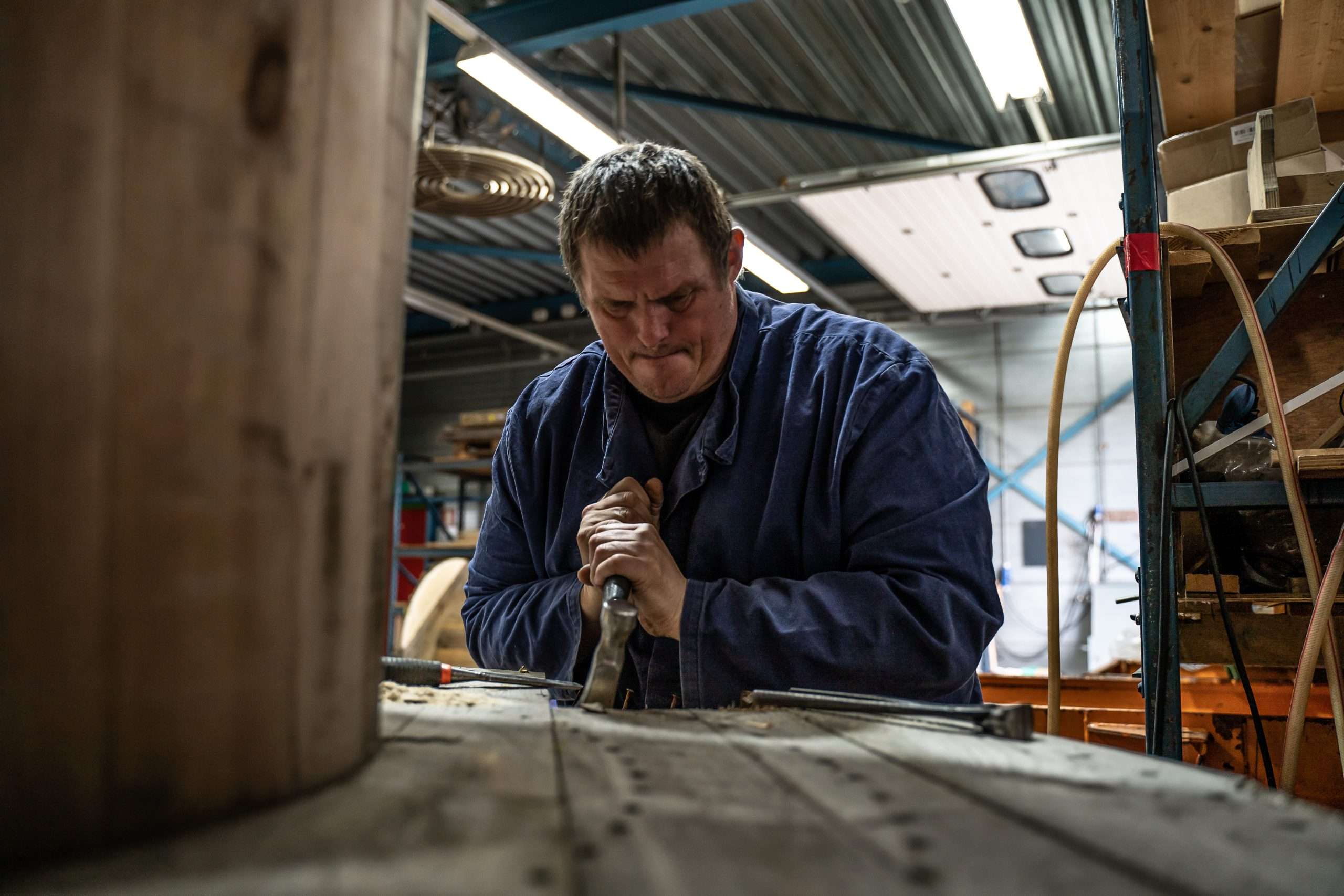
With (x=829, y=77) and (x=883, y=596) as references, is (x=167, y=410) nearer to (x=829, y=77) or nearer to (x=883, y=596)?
(x=883, y=596)

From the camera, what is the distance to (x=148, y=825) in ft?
1.74

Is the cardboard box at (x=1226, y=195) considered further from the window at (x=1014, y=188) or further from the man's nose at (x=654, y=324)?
the window at (x=1014, y=188)

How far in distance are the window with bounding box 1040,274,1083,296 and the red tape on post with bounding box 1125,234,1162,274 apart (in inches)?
241

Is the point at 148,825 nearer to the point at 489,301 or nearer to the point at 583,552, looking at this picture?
the point at 583,552

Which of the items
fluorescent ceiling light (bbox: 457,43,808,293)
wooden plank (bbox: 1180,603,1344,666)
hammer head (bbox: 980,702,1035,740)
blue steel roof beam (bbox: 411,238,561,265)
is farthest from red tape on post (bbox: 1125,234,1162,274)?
blue steel roof beam (bbox: 411,238,561,265)

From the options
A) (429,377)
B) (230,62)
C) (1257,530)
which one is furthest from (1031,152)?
(429,377)

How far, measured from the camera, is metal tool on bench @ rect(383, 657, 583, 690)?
120 cm

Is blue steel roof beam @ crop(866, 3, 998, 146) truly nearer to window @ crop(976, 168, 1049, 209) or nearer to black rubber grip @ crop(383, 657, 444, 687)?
window @ crop(976, 168, 1049, 209)

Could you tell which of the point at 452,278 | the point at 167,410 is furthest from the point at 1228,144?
the point at 452,278

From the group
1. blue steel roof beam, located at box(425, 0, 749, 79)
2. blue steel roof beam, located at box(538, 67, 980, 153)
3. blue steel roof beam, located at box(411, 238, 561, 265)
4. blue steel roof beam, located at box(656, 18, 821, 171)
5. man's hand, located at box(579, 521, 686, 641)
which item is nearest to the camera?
man's hand, located at box(579, 521, 686, 641)

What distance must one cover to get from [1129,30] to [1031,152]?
3385 mm

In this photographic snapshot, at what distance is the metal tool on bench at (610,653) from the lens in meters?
1.21

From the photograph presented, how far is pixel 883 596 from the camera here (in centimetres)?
151

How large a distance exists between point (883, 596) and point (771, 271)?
20.3 ft
